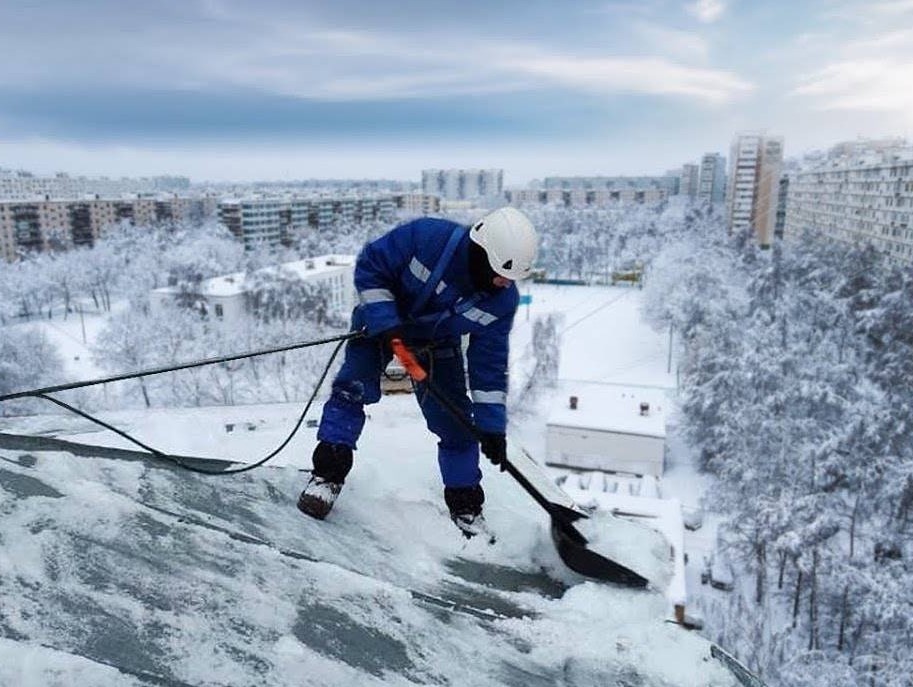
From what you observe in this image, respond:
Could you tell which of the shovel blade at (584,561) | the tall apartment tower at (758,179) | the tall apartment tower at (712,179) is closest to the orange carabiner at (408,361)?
the shovel blade at (584,561)

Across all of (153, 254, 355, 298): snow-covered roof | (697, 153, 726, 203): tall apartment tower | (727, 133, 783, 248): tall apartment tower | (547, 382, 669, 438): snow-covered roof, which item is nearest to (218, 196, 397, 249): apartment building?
(153, 254, 355, 298): snow-covered roof

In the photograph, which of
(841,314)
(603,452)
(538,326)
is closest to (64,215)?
(538,326)

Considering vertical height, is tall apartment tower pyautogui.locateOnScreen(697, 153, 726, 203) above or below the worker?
above

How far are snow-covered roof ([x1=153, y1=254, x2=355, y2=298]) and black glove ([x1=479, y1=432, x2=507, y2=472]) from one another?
96.8ft

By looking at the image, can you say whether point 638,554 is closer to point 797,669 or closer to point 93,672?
point 93,672

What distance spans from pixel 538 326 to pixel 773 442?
39.6ft

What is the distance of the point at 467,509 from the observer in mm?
3078

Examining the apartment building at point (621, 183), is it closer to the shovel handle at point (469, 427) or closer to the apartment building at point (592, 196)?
the apartment building at point (592, 196)

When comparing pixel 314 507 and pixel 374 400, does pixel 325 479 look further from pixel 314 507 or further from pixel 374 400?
pixel 374 400

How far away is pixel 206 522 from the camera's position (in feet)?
8.18

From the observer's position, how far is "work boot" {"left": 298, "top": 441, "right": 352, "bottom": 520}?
293 centimetres

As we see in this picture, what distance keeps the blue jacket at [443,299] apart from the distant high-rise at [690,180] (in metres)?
100

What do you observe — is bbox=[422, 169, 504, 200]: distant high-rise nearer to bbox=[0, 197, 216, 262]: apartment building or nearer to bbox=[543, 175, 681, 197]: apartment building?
bbox=[543, 175, 681, 197]: apartment building

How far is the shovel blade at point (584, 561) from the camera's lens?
259 cm
